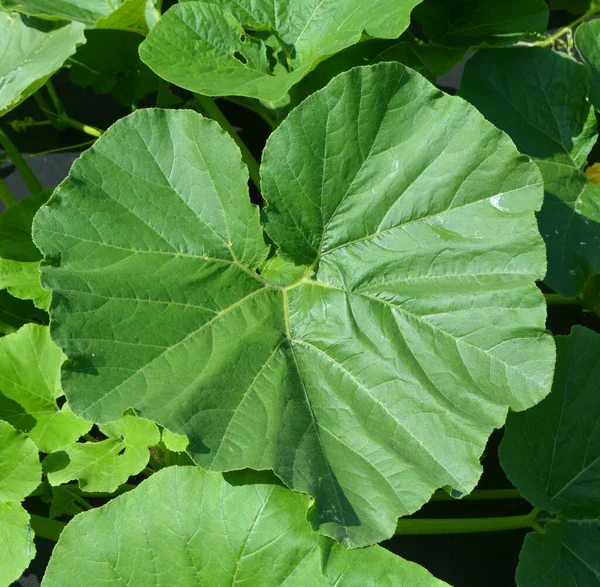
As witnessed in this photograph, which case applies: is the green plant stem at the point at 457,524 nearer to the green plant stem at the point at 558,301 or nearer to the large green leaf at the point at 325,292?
the large green leaf at the point at 325,292

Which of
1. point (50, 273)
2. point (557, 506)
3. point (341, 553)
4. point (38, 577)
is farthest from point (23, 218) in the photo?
point (557, 506)

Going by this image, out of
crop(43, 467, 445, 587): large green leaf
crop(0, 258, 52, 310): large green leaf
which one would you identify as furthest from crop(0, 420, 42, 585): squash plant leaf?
crop(0, 258, 52, 310): large green leaf

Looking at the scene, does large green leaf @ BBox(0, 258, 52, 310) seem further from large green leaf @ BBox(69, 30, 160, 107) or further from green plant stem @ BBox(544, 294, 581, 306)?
green plant stem @ BBox(544, 294, 581, 306)

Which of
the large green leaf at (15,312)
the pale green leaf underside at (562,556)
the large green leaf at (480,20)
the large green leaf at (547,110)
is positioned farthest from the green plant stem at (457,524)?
the large green leaf at (480,20)

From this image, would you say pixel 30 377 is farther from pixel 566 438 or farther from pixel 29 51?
pixel 566 438

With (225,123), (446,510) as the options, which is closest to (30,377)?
(225,123)

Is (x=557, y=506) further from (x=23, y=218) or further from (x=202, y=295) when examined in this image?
(x=23, y=218)
